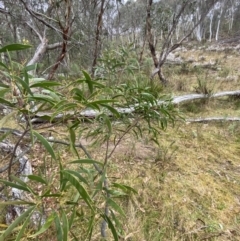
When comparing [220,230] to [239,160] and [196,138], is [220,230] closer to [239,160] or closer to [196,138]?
[239,160]

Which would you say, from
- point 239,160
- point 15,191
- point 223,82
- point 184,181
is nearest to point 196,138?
point 239,160

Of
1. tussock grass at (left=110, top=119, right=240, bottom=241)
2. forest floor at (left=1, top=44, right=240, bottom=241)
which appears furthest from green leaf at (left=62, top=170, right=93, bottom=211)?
tussock grass at (left=110, top=119, right=240, bottom=241)

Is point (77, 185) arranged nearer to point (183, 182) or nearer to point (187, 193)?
point (187, 193)

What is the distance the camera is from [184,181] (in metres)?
2.05

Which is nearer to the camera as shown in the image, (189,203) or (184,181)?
(189,203)

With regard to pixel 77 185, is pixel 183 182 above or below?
below

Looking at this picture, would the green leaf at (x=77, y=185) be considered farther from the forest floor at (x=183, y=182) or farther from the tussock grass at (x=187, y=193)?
the tussock grass at (x=187, y=193)

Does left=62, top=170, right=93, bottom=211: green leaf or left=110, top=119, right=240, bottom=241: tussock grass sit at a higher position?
left=62, top=170, right=93, bottom=211: green leaf

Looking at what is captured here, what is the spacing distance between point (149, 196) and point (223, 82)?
5.51 m

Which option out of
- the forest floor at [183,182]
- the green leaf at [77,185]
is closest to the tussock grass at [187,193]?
the forest floor at [183,182]

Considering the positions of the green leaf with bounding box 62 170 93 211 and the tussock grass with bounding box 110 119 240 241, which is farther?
the tussock grass with bounding box 110 119 240 241

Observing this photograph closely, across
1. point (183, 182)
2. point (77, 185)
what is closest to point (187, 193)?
point (183, 182)

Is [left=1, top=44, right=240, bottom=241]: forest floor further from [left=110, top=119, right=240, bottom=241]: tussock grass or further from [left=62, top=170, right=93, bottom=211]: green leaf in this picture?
[left=62, top=170, right=93, bottom=211]: green leaf

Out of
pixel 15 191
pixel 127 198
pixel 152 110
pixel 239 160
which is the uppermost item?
pixel 152 110
